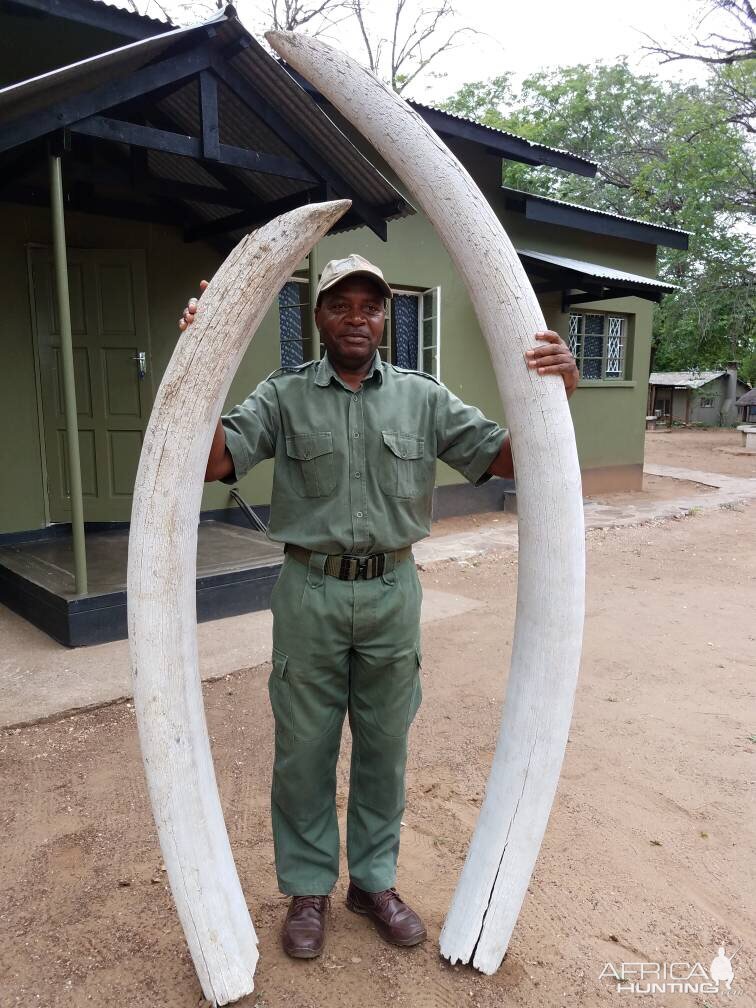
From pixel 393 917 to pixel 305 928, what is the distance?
10.0 inches

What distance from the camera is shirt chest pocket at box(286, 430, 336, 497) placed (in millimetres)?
1989

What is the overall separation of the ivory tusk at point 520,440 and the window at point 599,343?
933 cm

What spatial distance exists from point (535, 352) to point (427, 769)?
80.3 inches

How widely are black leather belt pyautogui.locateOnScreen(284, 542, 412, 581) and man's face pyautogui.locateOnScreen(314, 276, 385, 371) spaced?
1.75 feet

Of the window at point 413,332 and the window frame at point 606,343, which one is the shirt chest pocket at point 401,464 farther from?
the window frame at point 606,343

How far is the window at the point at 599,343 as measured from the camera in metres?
10.9

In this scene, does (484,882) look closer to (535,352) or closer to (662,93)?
(535,352)

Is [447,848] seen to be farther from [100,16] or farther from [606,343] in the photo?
[606,343]

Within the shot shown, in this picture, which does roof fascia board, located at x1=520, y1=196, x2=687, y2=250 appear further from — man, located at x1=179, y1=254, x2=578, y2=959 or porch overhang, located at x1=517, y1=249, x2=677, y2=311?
man, located at x1=179, y1=254, x2=578, y2=959

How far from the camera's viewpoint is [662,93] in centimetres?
2336

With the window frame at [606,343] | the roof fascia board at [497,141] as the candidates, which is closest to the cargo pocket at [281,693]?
the roof fascia board at [497,141]

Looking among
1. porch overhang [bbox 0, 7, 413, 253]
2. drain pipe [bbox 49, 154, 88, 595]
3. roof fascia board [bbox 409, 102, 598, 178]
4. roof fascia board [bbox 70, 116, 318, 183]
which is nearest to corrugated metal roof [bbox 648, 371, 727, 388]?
roof fascia board [bbox 409, 102, 598, 178]

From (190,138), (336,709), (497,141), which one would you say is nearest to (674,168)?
(497,141)

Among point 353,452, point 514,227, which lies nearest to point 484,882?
point 353,452
